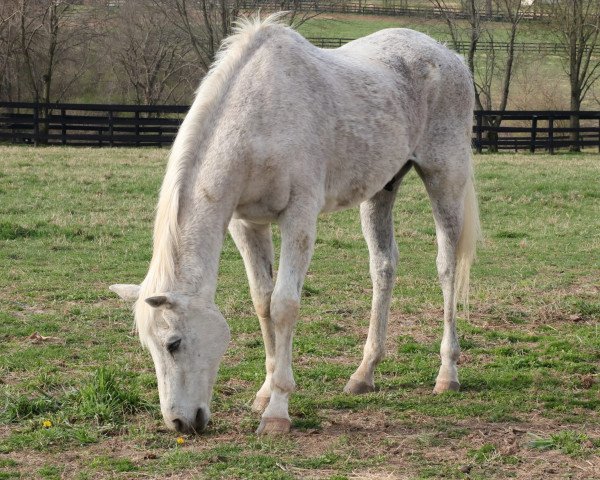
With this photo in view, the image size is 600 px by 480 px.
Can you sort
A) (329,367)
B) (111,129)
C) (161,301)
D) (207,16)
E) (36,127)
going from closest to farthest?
(161,301) → (329,367) → (111,129) → (36,127) → (207,16)

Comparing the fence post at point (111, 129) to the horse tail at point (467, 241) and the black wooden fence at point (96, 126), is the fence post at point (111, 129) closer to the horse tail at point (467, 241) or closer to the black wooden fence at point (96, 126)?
the black wooden fence at point (96, 126)

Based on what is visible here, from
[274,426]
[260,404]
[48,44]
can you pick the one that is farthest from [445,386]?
[48,44]

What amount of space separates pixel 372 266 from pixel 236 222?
4.35 feet

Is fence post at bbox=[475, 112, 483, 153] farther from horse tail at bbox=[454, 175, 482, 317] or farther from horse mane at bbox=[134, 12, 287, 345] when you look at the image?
horse mane at bbox=[134, 12, 287, 345]

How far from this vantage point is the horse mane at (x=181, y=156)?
4297 mm

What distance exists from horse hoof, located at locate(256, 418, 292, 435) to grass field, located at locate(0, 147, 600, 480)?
0.05 metres

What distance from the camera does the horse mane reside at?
14.1 ft

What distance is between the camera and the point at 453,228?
6.04m

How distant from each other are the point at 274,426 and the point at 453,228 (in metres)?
2.18

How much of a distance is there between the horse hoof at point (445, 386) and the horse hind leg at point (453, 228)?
9.0 inches

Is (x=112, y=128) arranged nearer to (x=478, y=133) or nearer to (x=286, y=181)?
(x=478, y=133)

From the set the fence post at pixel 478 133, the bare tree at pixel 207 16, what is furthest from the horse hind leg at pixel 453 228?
the bare tree at pixel 207 16

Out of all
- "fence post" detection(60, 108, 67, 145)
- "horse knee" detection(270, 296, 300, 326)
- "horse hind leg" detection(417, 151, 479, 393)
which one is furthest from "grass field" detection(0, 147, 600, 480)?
"fence post" detection(60, 108, 67, 145)

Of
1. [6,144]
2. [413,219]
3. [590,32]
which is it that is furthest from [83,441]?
[590,32]
